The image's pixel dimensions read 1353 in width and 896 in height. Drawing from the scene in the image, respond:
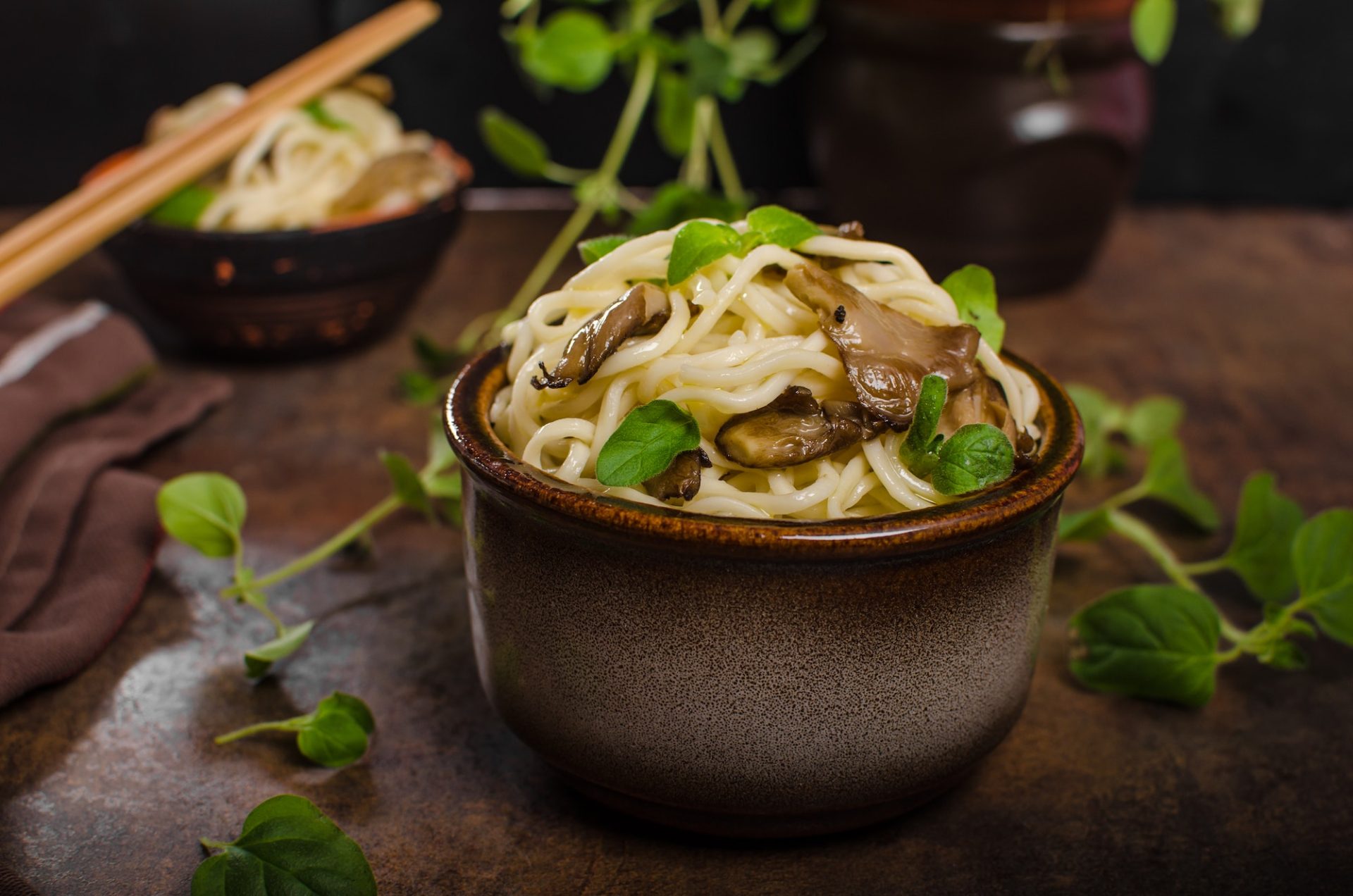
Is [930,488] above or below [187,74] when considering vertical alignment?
above

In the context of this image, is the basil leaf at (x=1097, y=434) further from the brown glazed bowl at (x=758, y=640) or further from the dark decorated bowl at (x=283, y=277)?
the dark decorated bowl at (x=283, y=277)

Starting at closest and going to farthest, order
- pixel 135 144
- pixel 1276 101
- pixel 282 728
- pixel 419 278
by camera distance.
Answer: pixel 282 728, pixel 419 278, pixel 135 144, pixel 1276 101

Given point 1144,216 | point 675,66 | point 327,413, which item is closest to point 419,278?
point 327,413

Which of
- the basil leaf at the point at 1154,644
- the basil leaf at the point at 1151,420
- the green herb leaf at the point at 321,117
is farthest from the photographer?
the green herb leaf at the point at 321,117

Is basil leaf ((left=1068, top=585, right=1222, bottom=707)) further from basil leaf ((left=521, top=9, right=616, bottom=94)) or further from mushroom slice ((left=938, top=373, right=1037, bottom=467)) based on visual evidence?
basil leaf ((left=521, top=9, right=616, bottom=94))

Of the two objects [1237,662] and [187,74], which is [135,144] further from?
[1237,662]

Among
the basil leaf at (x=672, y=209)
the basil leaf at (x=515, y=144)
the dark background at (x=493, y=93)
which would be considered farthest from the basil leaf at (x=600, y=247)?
the dark background at (x=493, y=93)

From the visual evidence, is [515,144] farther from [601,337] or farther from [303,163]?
[601,337]

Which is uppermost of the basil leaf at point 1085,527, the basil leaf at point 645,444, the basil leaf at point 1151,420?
the basil leaf at point 645,444
